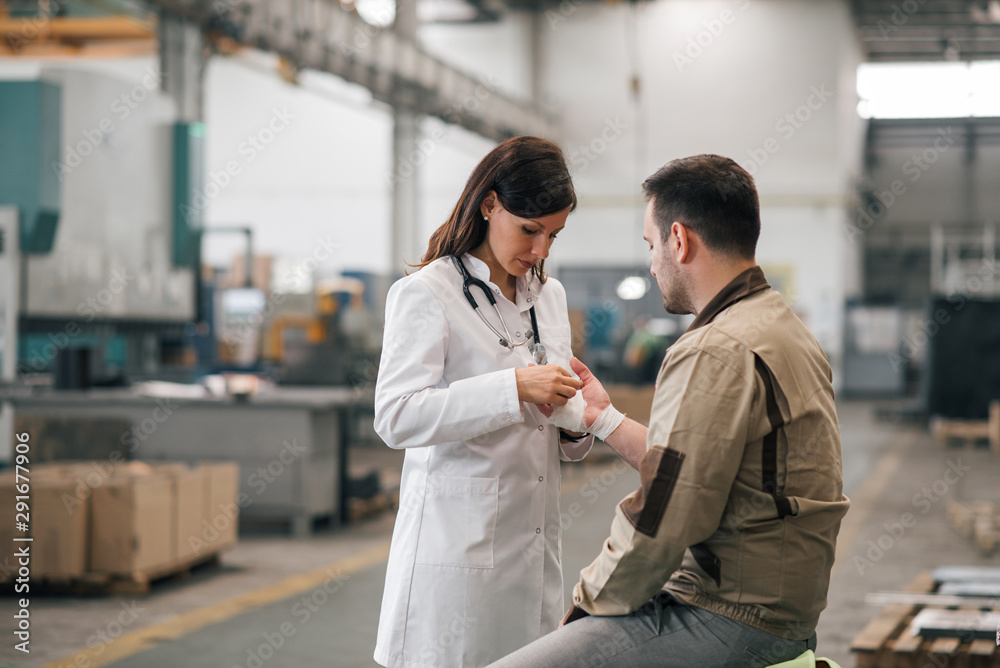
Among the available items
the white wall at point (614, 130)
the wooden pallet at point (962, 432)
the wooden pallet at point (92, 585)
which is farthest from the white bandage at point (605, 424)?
the white wall at point (614, 130)

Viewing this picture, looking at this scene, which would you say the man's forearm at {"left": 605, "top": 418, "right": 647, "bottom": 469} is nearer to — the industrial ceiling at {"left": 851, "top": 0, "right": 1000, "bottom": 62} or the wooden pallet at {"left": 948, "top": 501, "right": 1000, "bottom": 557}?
the wooden pallet at {"left": 948, "top": 501, "right": 1000, "bottom": 557}

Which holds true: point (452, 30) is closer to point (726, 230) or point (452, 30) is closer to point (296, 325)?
point (296, 325)

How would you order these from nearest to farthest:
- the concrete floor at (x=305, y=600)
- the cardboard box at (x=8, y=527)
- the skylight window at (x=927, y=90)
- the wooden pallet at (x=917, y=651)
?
the wooden pallet at (x=917, y=651) → the concrete floor at (x=305, y=600) → the cardboard box at (x=8, y=527) → the skylight window at (x=927, y=90)

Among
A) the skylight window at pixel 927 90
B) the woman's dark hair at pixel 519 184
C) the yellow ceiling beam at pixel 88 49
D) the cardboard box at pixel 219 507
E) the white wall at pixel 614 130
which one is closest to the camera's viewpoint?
the woman's dark hair at pixel 519 184

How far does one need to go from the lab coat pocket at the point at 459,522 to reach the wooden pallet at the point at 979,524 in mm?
5917

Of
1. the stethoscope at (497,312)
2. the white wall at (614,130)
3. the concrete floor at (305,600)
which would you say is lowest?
the concrete floor at (305,600)

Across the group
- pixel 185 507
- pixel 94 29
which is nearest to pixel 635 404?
pixel 185 507

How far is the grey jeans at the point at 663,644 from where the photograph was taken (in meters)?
1.62

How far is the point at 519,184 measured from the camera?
6.41 feet

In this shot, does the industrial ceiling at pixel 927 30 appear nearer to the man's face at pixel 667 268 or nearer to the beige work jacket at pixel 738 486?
the man's face at pixel 667 268

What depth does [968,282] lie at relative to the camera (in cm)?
2217

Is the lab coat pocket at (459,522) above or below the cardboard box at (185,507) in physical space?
above

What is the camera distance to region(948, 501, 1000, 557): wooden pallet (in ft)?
22.0

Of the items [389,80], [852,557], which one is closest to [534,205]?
[852,557]
